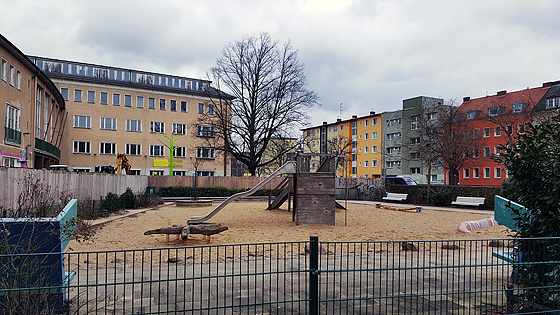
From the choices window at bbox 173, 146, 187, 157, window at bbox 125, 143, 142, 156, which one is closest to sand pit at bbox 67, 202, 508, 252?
window at bbox 125, 143, 142, 156

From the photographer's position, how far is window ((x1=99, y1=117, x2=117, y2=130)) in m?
52.3

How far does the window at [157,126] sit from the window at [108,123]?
4.61m

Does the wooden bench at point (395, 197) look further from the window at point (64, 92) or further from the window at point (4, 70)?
the window at point (64, 92)

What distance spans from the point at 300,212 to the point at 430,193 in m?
18.2

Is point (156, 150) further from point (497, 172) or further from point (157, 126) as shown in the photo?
point (497, 172)

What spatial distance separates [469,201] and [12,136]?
29346 millimetres

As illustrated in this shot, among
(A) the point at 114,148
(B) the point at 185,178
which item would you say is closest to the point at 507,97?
(B) the point at 185,178

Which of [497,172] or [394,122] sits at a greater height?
[394,122]

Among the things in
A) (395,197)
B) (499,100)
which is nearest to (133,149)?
(395,197)

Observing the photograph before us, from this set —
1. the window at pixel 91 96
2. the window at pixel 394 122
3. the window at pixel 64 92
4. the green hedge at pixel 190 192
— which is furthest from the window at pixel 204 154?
the window at pixel 394 122

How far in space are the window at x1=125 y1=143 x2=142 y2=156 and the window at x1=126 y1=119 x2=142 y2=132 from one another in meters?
1.96

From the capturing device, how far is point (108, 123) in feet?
173

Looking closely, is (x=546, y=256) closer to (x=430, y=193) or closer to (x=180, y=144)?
(x=430, y=193)

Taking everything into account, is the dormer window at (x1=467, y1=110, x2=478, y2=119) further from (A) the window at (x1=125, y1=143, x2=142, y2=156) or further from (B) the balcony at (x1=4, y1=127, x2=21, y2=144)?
(B) the balcony at (x1=4, y1=127, x2=21, y2=144)
